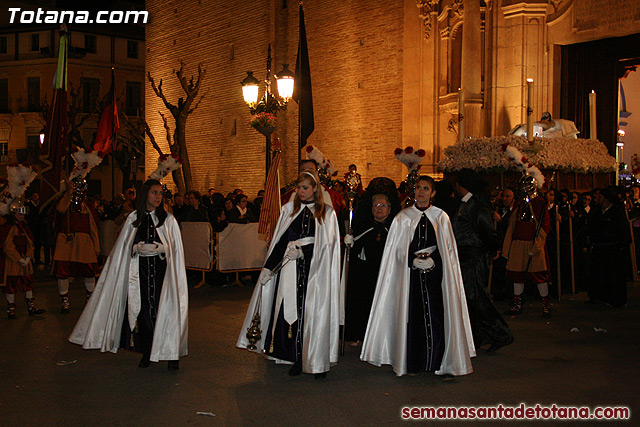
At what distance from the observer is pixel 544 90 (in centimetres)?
1606

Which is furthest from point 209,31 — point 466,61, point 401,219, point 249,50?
point 401,219

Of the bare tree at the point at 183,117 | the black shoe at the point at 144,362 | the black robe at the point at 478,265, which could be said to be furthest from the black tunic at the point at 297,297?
the bare tree at the point at 183,117

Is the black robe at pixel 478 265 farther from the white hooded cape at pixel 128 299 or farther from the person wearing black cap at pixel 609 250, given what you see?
the person wearing black cap at pixel 609 250

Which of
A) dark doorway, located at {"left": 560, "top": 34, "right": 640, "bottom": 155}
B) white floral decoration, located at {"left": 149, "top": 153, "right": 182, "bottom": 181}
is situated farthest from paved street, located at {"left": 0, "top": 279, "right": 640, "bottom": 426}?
dark doorway, located at {"left": 560, "top": 34, "right": 640, "bottom": 155}

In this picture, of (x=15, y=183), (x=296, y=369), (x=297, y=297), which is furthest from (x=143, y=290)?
(x=15, y=183)

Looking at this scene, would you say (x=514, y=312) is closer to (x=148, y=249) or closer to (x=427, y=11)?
(x=148, y=249)

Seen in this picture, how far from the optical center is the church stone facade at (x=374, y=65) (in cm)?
1603

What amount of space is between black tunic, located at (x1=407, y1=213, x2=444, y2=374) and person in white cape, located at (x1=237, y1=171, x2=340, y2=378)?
0.71 metres

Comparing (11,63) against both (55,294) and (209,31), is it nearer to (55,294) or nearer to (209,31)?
(209,31)

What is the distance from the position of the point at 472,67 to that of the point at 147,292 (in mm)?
11820

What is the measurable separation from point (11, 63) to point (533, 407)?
5096 cm

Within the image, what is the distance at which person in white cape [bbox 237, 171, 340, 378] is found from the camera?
6.66 metres

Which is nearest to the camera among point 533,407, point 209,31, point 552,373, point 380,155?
point 533,407

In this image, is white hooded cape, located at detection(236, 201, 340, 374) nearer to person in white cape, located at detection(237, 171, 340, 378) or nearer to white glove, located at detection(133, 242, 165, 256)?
person in white cape, located at detection(237, 171, 340, 378)
